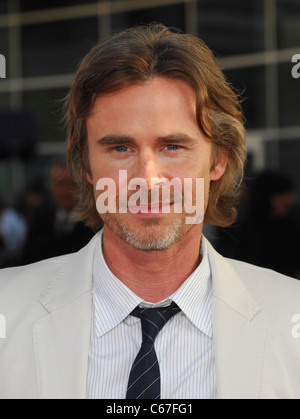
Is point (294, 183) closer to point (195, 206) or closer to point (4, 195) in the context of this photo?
point (4, 195)

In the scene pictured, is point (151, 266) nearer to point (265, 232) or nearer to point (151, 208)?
point (151, 208)

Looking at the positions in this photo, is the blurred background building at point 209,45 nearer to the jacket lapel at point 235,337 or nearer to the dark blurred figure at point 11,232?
the dark blurred figure at point 11,232

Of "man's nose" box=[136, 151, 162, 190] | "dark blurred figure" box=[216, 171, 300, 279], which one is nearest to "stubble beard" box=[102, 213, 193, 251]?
"man's nose" box=[136, 151, 162, 190]

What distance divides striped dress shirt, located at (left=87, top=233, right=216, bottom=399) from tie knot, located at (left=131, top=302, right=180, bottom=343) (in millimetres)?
18

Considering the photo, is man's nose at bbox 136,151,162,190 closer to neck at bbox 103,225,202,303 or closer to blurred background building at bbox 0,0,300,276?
neck at bbox 103,225,202,303

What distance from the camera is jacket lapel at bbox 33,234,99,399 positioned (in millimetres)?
1902

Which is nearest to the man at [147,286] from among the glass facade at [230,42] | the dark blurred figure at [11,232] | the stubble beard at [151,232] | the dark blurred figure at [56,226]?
the stubble beard at [151,232]

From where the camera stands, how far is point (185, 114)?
81.7 inches

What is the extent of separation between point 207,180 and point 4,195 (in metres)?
6.90

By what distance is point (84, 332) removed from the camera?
1.99 m

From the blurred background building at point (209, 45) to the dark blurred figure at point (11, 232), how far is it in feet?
1.98

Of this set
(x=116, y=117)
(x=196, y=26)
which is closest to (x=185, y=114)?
(x=116, y=117)

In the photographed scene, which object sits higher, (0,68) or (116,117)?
(0,68)

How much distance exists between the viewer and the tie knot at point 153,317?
1998 millimetres
